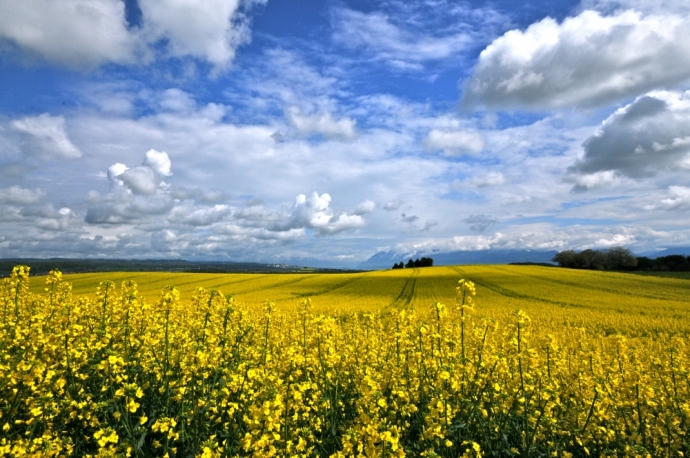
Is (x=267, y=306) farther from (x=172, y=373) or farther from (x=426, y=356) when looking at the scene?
(x=426, y=356)

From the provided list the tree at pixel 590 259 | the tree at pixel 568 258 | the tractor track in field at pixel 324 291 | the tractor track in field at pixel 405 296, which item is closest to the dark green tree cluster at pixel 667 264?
the tree at pixel 590 259

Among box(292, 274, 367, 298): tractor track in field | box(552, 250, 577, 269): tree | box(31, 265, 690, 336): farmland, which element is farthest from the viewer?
box(552, 250, 577, 269): tree

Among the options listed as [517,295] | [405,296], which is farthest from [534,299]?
[405,296]

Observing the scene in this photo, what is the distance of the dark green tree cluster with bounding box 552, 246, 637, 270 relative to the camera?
90.4 meters

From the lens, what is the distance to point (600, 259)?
3797 inches

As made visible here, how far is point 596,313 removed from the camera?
24.5m

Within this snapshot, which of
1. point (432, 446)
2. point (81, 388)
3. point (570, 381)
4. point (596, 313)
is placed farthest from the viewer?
point (596, 313)

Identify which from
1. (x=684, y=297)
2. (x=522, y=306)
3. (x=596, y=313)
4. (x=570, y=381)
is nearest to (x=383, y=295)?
(x=522, y=306)

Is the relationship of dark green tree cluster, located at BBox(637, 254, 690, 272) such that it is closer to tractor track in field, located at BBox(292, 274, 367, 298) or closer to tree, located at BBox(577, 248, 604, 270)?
tree, located at BBox(577, 248, 604, 270)

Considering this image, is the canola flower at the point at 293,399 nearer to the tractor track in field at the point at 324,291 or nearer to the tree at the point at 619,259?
the tractor track in field at the point at 324,291

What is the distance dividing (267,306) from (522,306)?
26.7 metres

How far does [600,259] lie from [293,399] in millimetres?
114084

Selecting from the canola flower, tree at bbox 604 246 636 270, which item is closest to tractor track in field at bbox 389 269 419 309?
the canola flower

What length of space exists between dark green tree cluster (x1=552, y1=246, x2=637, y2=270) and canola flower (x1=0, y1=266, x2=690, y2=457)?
10374 cm
